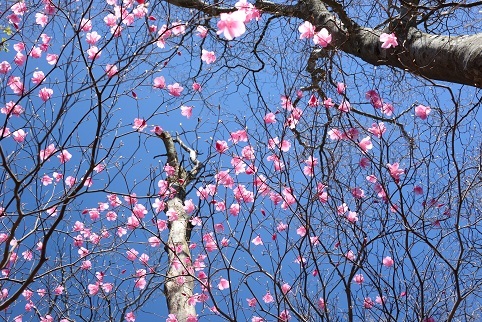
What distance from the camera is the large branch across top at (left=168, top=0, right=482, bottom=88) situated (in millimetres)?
2193

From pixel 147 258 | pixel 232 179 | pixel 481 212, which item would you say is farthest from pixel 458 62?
pixel 147 258

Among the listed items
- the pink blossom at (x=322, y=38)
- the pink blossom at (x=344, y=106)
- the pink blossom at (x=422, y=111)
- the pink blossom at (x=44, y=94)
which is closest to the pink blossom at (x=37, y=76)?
the pink blossom at (x=44, y=94)

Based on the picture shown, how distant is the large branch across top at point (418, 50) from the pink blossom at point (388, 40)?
5cm

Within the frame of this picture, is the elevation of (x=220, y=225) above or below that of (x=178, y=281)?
above

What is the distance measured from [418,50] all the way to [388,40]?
17cm

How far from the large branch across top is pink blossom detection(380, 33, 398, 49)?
0.17 ft

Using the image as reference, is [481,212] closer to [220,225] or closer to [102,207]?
[220,225]

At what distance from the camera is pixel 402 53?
275cm

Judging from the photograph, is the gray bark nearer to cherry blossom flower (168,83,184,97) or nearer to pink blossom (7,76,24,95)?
cherry blossom flower (168,83,184,97)

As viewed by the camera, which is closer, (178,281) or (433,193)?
(433,193)

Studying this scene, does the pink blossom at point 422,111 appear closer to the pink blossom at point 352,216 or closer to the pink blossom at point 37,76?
the pink blossom at point 352,216

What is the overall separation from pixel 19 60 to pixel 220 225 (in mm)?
1758

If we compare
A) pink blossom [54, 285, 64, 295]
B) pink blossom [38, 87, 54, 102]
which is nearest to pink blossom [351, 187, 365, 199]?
pink blossom [38, 87, 54, 102]

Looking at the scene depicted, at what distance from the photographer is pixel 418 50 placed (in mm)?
2623
